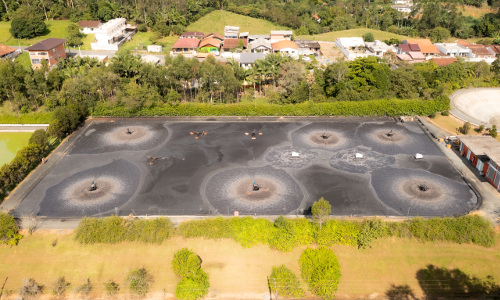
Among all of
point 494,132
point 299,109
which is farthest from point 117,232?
point 494,132

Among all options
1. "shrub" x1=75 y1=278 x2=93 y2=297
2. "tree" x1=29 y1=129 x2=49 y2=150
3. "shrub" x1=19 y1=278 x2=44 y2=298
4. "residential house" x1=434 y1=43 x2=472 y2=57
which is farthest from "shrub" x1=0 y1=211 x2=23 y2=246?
"residential house" x1=434 y1=43 x2=472 y2=57

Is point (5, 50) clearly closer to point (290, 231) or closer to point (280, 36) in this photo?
point (280, 36)

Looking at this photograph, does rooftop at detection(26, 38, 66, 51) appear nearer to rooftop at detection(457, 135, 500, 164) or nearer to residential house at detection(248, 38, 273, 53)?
residential house at detection(248, 38, 273, 53)

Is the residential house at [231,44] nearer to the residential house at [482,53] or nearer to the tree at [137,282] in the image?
the residential house at [482,53]

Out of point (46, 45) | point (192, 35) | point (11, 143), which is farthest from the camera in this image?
point (192, 35)

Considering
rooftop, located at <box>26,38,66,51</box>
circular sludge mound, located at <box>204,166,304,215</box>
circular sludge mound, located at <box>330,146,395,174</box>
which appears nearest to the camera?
circular sludge mound, located at <box>204,166,304,215</box>

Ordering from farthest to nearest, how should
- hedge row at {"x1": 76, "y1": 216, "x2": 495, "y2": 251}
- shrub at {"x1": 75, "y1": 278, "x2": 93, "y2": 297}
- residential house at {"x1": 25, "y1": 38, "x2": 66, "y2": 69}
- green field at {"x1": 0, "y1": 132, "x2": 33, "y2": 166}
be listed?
1. residential house at {"x1": 25, "y1": 38, "x2": 66, "y2": 69}
2. green field at {"x1": 0, "y1": 132, "x2": 33, "y2": 166}
3. hedge row at {"x1": 76, "y1": 216, "x2": 495, "y2": 251}
4. shrub at {"x1": 75, "y1": 278, "x2": 93, "y2": 297}

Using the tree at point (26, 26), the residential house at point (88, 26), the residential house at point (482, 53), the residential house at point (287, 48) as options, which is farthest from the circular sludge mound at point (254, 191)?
the tree at point (26, 26)
